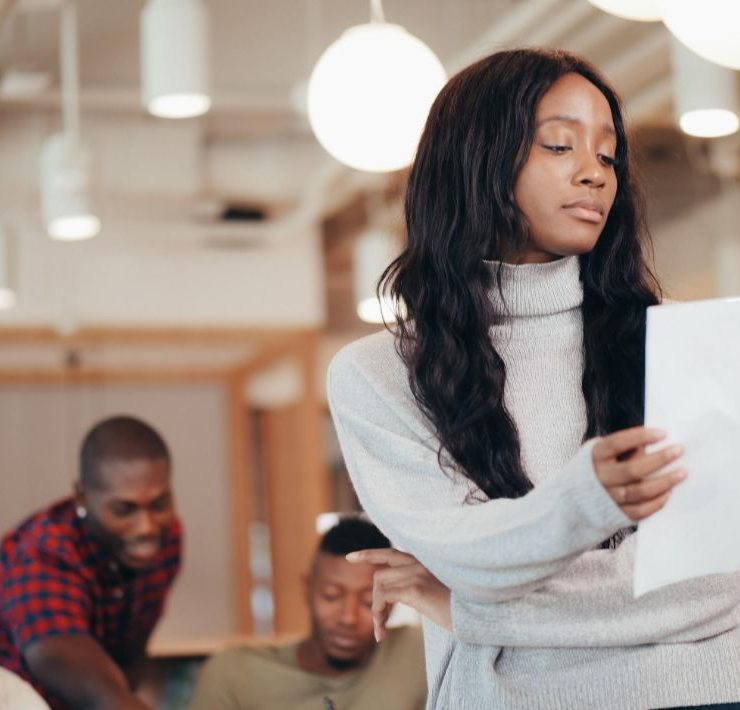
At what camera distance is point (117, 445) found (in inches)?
115

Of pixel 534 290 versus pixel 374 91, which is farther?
pixel 374 91

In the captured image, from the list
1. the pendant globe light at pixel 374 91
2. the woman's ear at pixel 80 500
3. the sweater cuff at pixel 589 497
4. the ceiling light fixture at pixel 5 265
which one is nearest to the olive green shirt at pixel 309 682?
the woman's ear at pixel 80 500

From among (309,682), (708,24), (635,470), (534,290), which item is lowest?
(309,682)

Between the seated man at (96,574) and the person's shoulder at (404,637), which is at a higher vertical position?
the seated man at (96,574)

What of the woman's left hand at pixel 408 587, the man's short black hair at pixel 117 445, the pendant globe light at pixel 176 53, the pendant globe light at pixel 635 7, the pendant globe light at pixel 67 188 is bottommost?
the woman's left hand at pixel 408 587

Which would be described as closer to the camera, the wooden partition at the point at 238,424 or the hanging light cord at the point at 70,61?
the hanging light cord at the point at 70,61

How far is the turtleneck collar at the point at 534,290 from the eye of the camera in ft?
4.41

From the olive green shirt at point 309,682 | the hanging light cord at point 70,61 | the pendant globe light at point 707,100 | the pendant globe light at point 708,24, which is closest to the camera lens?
the pendant globe light at point 708,24

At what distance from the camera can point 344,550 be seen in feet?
9.12

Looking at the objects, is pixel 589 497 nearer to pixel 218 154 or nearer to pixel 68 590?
pixel 68 590

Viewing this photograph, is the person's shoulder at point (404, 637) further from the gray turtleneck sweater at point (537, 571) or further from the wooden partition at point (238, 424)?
the wooden partition at point (238, 424)

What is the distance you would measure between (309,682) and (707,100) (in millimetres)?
1468

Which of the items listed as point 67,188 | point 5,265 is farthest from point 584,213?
point 5,265

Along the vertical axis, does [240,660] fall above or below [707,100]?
below
